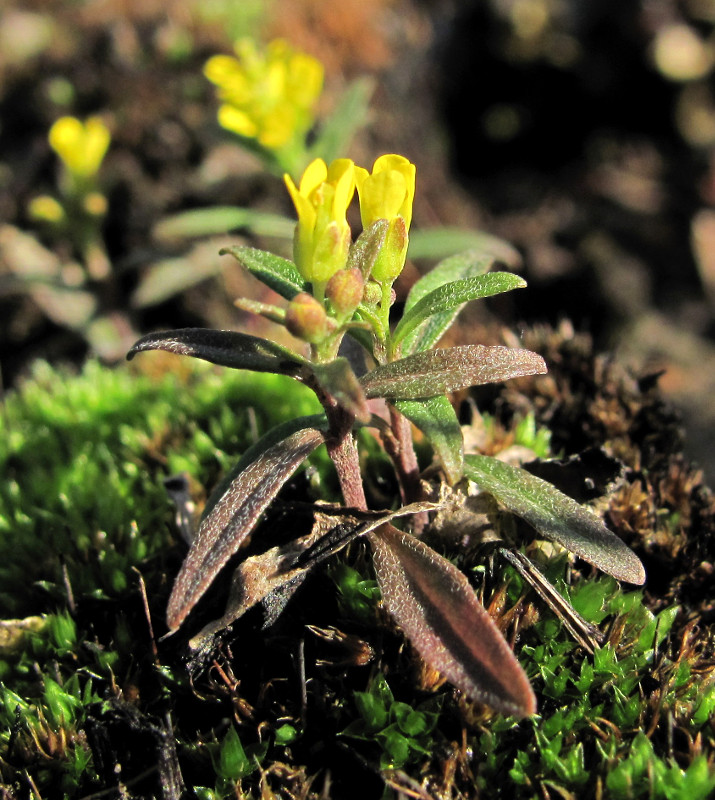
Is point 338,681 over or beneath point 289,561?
beneath

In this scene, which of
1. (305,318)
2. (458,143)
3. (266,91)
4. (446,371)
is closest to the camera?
(305,318)

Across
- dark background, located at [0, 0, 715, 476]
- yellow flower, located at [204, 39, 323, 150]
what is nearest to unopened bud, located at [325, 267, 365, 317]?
yellow flower, located at [204, 39, 323, 150]

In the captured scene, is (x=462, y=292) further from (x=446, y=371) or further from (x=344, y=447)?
(x=344, y=447)

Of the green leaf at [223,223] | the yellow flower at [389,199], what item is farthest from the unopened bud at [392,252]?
the green leaf at [223,223]

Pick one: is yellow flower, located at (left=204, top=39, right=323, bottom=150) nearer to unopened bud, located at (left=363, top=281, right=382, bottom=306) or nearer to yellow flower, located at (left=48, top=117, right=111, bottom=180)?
yellow flower, located at (left=48, top=117, right=111, bottom=180)

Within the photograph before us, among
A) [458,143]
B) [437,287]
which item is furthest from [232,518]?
[458,143]

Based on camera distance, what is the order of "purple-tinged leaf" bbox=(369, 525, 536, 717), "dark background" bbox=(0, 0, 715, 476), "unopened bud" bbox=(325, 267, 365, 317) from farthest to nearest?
"dark background" bbox=(0, 0, 715, 476) → "unopened bud" bbox=(325, 267, 365, 317) → "purple-tinged leaf" bbox=(369, 525, 536, 717)

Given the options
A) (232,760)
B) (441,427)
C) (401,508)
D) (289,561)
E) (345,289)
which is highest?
(345,289)

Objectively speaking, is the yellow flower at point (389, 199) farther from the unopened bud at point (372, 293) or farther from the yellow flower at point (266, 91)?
the yellow flower at point (266, 91)
